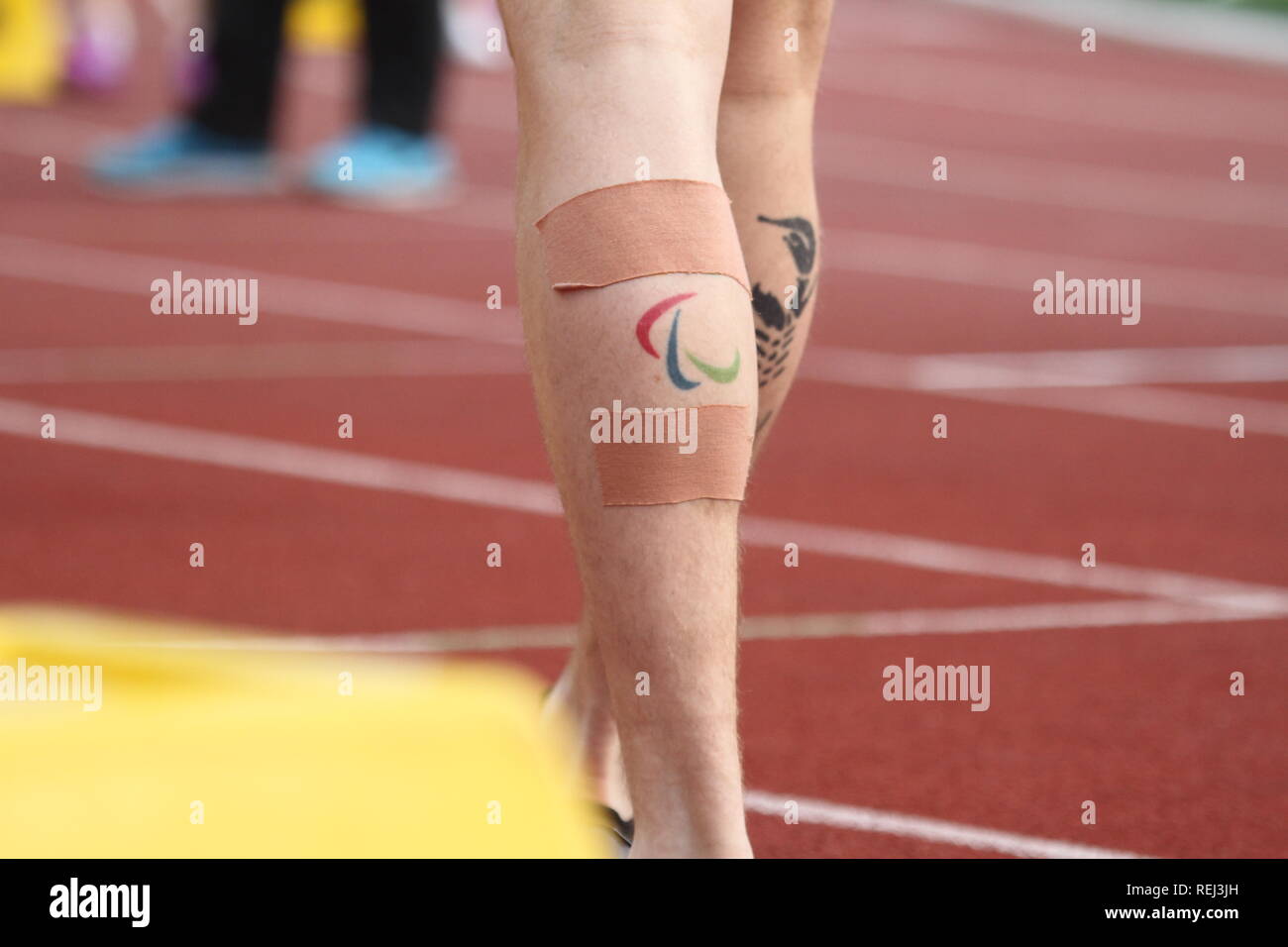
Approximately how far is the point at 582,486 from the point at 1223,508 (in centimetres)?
282

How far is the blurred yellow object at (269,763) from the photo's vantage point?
210 cm

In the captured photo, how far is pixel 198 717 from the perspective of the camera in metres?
2.46

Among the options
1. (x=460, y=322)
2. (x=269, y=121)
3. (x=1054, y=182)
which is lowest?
(x=460, y=322)

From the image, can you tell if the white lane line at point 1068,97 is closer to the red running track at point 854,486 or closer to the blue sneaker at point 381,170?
the red running track at point 854,486

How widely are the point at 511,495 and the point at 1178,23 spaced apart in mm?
16407

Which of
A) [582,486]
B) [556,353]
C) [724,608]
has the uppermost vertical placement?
[556,353]

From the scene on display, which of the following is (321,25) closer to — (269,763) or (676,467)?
(269,763)

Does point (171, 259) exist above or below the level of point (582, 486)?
above

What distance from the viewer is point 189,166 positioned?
31.5 ft

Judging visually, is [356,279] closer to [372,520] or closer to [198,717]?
[372,520]

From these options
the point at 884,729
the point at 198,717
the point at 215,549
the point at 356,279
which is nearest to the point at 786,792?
the point at 884,729

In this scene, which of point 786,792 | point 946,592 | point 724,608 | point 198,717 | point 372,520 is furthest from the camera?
point 372,520

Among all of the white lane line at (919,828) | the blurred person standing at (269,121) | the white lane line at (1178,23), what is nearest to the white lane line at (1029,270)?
the blurred person standing at (269,121)

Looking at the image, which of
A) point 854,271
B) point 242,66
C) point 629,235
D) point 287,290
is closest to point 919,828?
point 629,235
